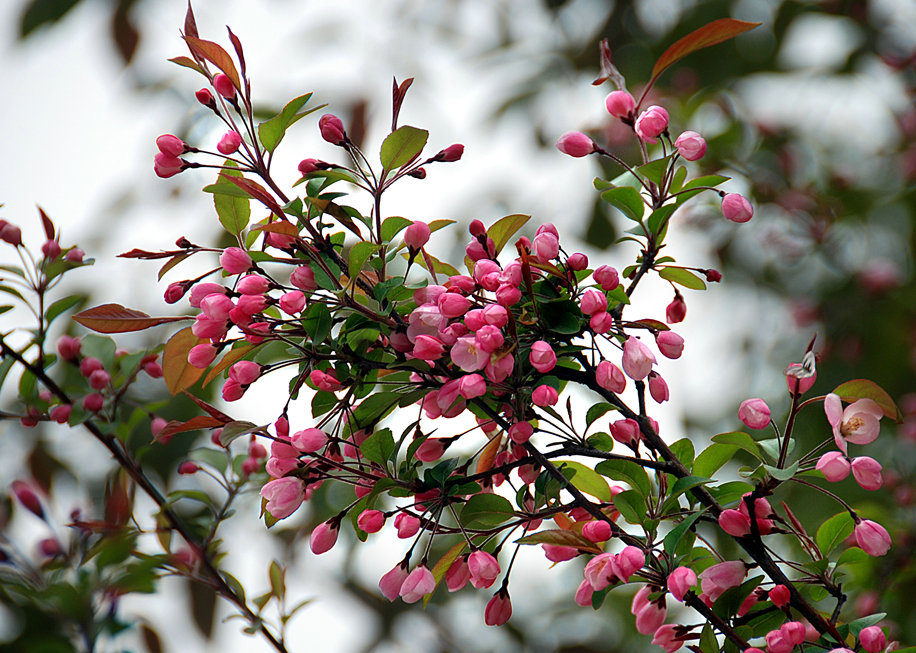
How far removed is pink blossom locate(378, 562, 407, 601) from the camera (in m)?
0.53

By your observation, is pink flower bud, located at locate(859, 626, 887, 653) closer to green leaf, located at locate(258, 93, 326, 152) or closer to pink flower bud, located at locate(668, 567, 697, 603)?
pink flower bud, located at locate(668, 567, 697, 603)

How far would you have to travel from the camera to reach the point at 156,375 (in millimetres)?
732

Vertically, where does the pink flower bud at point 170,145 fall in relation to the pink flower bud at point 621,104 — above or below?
above

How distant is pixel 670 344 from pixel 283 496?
254 millimetres

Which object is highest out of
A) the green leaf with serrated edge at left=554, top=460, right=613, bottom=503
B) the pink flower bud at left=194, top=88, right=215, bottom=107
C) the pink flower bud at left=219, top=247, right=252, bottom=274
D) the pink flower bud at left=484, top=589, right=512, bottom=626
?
the pink flower bud at left=194, top=88, right=215, bottom=107

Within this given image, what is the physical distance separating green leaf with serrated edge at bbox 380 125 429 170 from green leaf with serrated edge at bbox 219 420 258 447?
18 cm

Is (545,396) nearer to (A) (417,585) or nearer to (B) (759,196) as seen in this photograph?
(A) (417,585)

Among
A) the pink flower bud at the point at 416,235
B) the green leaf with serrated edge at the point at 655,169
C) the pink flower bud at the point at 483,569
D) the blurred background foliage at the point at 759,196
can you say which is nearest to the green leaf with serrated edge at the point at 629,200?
the green leaf with serrated edge at the point at 655,169

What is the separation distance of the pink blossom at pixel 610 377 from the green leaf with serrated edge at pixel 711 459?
0.31 ft

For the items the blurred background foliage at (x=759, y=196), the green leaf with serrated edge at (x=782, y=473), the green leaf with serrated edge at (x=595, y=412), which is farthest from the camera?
the blurred background foliage at (x=759, y=196)

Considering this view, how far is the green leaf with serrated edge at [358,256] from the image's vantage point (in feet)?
1.64

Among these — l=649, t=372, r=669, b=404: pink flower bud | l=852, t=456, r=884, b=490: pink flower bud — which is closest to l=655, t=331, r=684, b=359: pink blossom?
l=649, t=372, r=669, b=404: pink flower bud

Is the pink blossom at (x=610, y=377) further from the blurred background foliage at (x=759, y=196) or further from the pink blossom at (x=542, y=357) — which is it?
the blurred background foliage at (x=759, y=196)

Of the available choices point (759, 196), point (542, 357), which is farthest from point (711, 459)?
point (759, 196)
